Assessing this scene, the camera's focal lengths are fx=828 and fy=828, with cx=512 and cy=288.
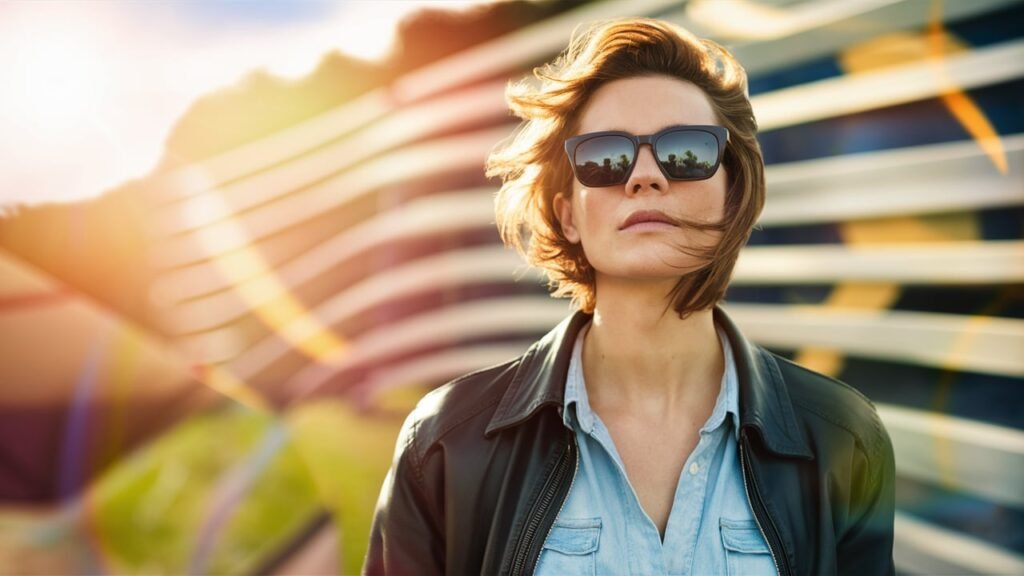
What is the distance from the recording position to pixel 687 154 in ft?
6.67

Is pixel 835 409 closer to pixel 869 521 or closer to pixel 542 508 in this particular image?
pixel 869 521

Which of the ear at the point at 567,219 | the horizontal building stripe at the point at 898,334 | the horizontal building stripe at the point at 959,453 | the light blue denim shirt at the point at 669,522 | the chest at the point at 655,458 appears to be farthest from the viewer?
the horizontal building stripe at the point at 898,334

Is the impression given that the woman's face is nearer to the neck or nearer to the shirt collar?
the neck

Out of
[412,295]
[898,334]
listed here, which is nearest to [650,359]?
[898,334]

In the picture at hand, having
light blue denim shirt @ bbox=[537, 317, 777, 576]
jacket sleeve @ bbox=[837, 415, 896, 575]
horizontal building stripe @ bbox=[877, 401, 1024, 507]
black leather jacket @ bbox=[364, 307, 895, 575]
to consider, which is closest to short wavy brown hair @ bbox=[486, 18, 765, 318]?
black leather jacket @ bbox=[364, 307, 895, 575]

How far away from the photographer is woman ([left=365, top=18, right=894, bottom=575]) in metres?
1.90

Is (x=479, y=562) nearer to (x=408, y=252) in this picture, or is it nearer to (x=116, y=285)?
(x=408, y=252)

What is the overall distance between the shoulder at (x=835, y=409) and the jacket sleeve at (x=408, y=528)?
97 centimetres

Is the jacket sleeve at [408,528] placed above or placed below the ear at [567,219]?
below

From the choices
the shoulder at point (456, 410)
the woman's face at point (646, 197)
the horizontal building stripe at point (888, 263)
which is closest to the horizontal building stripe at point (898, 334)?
the horizontal building stripe at point (888, 263)

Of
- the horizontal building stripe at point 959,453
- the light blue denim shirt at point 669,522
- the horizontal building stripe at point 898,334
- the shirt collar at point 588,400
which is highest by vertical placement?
the shirt collar at point 588,400

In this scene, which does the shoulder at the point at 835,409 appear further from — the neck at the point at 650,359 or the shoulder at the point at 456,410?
the shoulder at the point at 456,410

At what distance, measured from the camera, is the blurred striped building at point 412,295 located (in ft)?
16.3

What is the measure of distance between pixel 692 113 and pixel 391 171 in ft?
22.6
